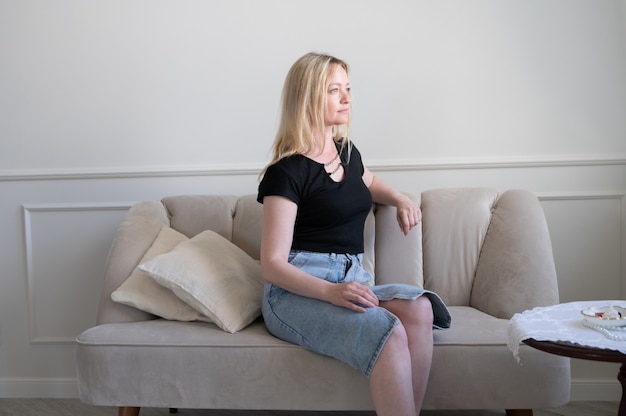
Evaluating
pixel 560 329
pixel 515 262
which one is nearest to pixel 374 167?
pixel 515 262

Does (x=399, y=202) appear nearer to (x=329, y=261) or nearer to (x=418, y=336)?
(x=329, y=261)

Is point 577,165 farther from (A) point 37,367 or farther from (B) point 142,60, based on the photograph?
(A) point 37,367

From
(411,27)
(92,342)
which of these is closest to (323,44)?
(411,27)

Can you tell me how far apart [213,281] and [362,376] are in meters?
0.56

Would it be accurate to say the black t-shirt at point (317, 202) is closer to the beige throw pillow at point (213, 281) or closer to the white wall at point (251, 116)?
the beige throw pillow at point (213, 281)

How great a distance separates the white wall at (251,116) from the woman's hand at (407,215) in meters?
0.49

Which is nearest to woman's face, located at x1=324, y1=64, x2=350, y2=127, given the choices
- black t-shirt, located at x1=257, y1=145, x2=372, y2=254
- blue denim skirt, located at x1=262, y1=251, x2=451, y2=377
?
black t-shirt, located at x1=257, y1=145, x2=372, y2=254

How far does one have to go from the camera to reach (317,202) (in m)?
2.01

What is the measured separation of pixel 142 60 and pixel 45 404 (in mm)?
1443

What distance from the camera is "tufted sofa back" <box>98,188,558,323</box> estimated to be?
7.31 ft

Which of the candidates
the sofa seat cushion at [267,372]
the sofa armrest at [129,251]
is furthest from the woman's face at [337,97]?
the sofa armrest at [129,251]

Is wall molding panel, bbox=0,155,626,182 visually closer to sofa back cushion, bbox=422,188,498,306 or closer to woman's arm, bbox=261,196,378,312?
sofa back cushion, bbox=422,188,498,306

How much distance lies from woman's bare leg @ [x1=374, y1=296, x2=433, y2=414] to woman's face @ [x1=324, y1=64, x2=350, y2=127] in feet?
1.89

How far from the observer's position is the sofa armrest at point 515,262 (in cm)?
217
